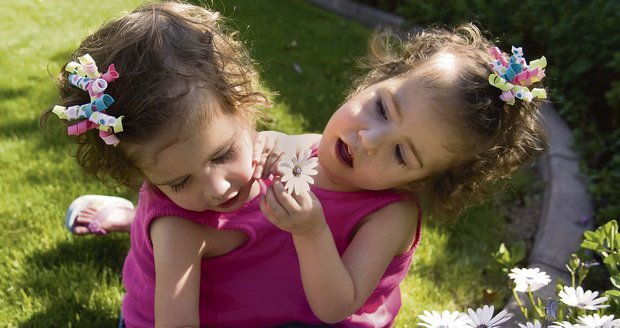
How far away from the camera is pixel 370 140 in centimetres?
190

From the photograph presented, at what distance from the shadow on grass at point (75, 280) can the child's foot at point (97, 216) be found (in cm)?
8

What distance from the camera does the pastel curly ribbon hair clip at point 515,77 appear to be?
1.89 metres

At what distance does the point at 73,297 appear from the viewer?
2.47 metres

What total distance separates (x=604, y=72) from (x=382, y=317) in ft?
7.90

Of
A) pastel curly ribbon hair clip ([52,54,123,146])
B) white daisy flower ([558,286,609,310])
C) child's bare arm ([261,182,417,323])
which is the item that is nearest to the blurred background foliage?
child's bare arm ([261,182,417,323])

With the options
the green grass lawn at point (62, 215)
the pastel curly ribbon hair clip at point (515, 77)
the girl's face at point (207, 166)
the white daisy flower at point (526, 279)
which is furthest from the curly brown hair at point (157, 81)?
the white daisy flower at point (526, 279)

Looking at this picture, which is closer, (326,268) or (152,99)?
(152,99)

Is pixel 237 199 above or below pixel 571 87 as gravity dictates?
above

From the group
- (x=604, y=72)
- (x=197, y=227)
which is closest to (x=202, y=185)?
(x=197, y=227)

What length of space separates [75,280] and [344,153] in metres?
1.24

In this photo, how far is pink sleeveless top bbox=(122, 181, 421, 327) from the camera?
6.80 ft

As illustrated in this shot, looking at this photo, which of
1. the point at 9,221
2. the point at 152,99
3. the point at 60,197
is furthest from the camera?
the point at 60,197

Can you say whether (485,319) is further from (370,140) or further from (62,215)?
(62,215)

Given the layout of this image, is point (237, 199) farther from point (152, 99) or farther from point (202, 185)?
point (152, 99)
